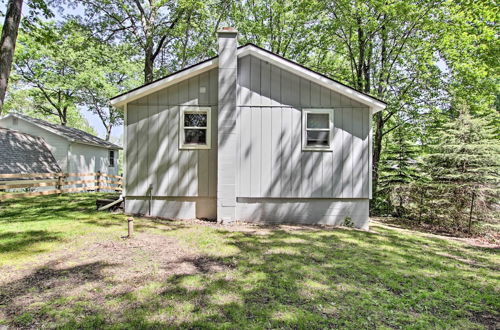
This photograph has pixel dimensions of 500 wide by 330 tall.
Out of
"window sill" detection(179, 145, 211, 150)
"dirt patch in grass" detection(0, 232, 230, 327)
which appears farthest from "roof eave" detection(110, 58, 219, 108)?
"dirt patch in grass" detection(0, 232, 230, 327)

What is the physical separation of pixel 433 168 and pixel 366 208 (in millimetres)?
3769

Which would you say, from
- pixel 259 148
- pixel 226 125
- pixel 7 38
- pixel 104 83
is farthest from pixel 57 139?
pixel 259 148

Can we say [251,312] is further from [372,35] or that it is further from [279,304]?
[372,35]

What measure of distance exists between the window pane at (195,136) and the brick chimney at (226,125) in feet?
2.22

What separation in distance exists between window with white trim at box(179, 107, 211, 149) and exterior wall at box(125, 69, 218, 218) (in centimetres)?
15

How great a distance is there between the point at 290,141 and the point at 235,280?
15.5ft

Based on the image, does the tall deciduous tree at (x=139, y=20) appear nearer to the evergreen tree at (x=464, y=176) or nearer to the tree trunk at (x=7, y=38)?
the tree trunk at (x=7, y=38)

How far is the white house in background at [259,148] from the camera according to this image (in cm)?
757

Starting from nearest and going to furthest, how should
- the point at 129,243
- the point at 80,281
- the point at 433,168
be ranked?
the point at 80,281, the point at 129,243, the point at 433,168

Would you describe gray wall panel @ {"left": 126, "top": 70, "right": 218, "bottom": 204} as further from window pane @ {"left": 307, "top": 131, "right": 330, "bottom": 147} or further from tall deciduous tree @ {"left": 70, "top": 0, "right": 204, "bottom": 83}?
tall deciduous tree @ {"left": 70, "top": 0, "right": 204, "bottom": 83}

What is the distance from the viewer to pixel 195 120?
779cm

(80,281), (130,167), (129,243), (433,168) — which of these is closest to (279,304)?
(80,281)

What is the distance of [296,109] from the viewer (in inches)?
300

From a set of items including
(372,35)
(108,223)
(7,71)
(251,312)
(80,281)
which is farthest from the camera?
(372,35)
